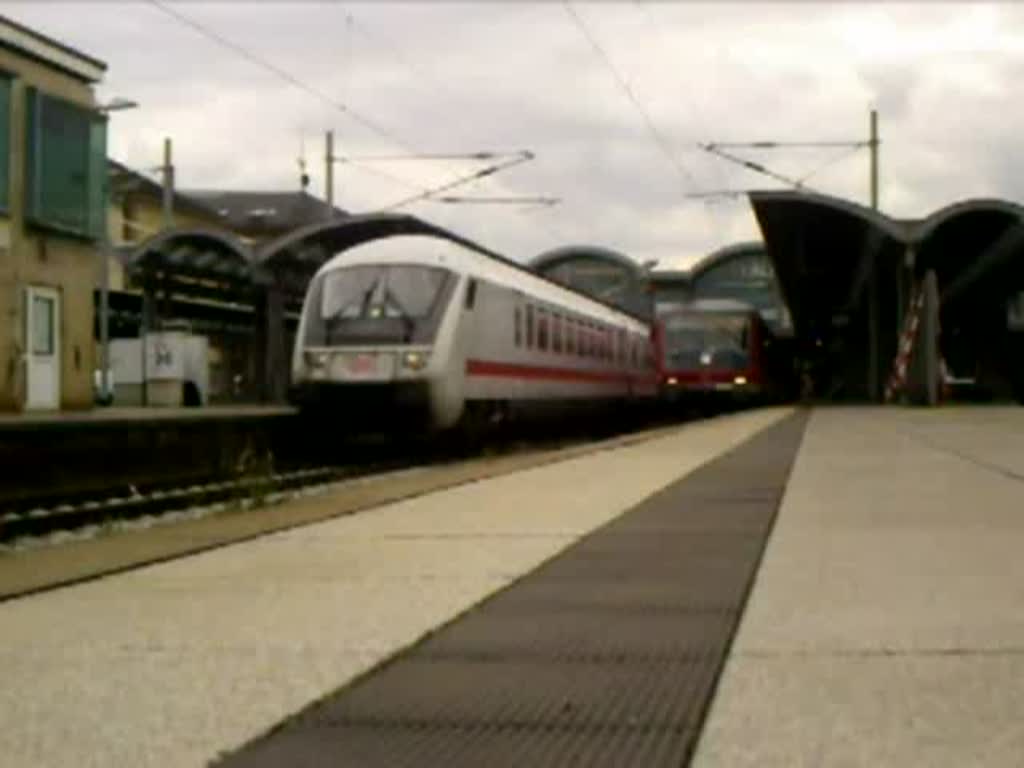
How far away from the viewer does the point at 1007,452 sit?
70.6ft

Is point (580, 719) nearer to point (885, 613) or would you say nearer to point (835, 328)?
point (885, 613)

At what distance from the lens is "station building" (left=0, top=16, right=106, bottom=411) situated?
→ 29406 millimetres

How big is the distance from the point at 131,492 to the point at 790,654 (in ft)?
39.0

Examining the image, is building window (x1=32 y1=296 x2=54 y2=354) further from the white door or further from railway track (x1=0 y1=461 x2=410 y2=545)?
railway track (x1=0 y1=461 x2=410 y2=545)

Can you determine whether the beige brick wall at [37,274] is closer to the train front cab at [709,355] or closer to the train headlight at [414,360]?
the train headlight at [414,360]

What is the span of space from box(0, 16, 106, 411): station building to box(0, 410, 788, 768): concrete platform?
58.5 ft

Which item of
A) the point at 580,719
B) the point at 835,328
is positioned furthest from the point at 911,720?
the point at 835,328

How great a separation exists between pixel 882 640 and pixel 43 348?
2591 centimetres

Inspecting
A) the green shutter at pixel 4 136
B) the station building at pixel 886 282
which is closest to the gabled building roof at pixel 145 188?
the station building at pixel 886 282

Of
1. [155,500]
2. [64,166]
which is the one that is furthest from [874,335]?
[155,500]

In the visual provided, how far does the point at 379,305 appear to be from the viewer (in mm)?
23031

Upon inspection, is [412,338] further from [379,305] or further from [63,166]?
[63,166]

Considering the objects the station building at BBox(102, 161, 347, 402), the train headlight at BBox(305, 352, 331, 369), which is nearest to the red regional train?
the station building at BBox(102, 161, 347, 402)

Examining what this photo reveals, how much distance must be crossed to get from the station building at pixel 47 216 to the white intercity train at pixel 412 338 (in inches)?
303
